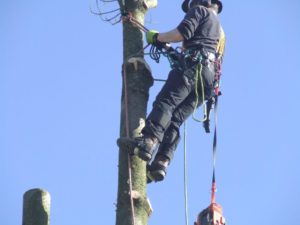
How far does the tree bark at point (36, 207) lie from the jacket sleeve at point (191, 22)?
7.28ft

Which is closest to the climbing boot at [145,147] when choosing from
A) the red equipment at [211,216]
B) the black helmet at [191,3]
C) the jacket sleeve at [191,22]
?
the red equipment at [211,216]

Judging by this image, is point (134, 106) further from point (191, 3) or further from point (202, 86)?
point (191, 3)

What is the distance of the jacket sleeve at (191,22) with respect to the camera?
6.80 m

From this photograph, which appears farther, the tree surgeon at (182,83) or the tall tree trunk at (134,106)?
the tree surgeon at (182,83)

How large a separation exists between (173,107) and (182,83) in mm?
226

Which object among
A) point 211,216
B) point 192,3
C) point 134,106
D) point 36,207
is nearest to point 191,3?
point 192,3

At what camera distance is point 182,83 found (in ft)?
21.6

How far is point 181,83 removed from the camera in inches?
259

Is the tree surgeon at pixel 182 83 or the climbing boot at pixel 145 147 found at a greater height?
the tree surgeon at pixel 182 83

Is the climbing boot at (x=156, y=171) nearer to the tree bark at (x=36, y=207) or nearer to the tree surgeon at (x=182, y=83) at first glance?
the tree surgeon at (x=182, y=83)

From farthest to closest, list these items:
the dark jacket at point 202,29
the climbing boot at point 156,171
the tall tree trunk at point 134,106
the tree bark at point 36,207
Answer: the dark jacket at point 202,29 < the climbing boot at point 156,171 < the tall tree trunk at point 134,106 < the tree bark at point 36,207

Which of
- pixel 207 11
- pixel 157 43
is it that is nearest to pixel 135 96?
pixel 157 43

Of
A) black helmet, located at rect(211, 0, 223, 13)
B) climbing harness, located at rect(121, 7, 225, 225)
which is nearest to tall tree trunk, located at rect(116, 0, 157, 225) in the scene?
climbing harness, located at rect(121, 7, 225, 225)

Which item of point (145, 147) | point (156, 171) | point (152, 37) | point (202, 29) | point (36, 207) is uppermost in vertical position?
point (202, 29)
